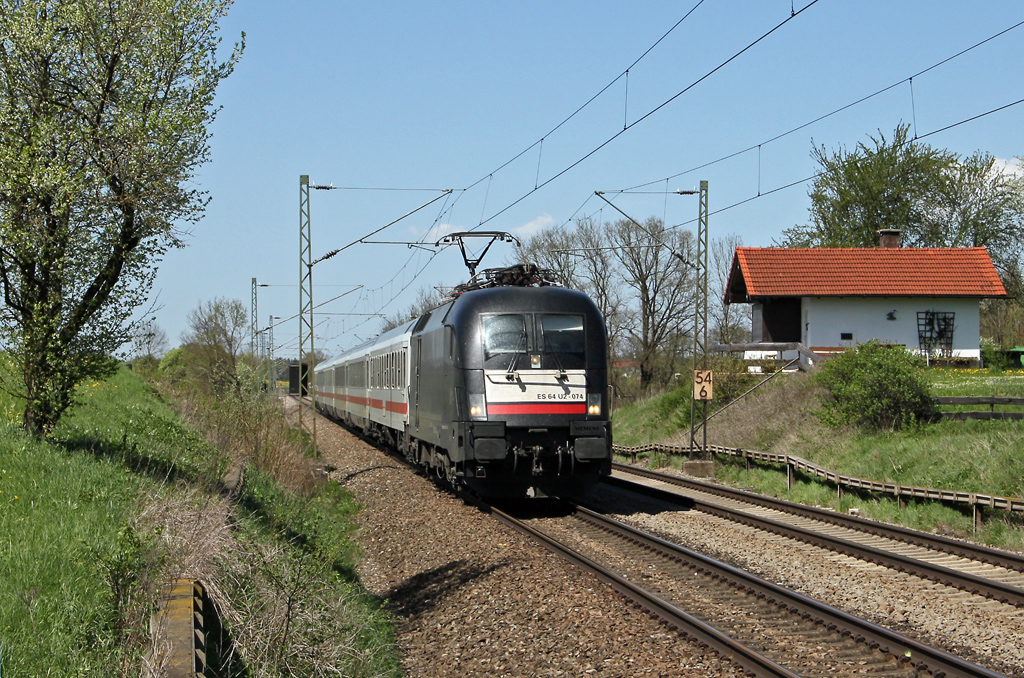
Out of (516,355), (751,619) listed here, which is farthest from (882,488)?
(751,619)

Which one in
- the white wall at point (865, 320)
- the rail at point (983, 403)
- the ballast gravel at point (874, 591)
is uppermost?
the white wall at point (865, 320)

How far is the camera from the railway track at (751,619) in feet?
21.0

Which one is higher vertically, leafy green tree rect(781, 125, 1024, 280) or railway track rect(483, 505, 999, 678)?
Answer: leafy green tree rect(781, 125, 1024, 280)

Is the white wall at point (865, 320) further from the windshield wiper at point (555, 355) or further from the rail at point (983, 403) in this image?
the windshield wiper at point (555, 355)

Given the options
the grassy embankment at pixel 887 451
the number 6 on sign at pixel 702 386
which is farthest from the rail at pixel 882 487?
the number 6 on sign at pixel 702 386

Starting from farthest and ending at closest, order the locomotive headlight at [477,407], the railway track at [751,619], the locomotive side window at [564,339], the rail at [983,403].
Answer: the rail at [983,403], the locomotive side window at [564,339], the locomotive headlight at [477,407], the railway track at [751,619]

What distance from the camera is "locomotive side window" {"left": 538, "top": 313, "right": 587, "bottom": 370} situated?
1355 cm

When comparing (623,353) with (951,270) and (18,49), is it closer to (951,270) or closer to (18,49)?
(951,270)

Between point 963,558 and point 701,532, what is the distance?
3200mm

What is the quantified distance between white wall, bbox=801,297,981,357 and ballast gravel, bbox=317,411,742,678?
21596mm

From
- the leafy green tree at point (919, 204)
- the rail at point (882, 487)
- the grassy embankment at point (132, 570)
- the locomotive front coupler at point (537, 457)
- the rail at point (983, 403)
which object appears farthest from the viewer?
the leafy green tree at point (919, 204)

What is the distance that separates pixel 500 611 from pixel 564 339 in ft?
19.7

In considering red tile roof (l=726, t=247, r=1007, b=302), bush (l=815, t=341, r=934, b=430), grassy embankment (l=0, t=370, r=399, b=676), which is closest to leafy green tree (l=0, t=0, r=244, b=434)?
grassy embankment (l=0, t=370, r=399, b=676)

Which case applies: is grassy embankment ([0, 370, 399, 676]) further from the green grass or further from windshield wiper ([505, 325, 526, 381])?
windshield wiper ([505, 325, 526, 381])
